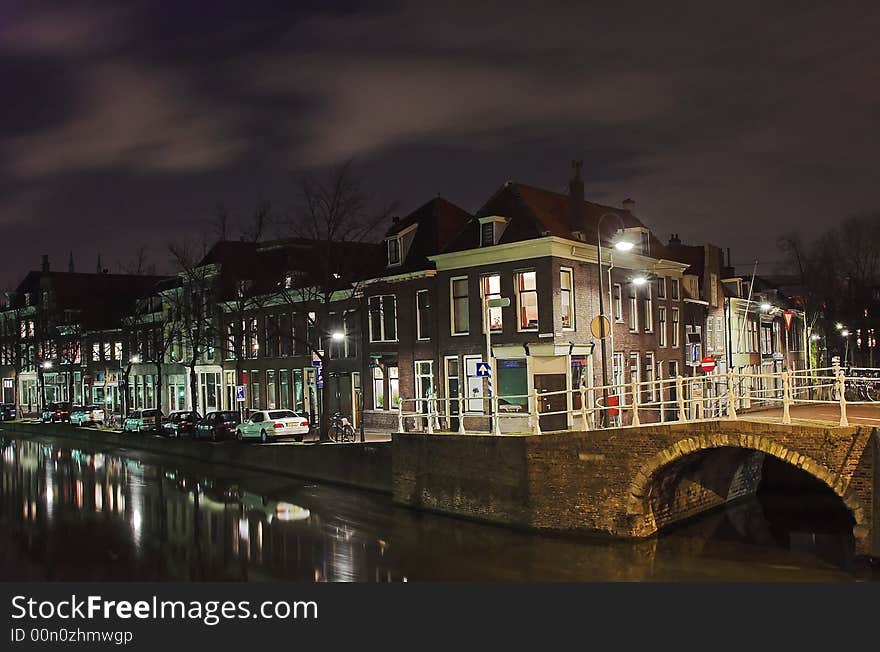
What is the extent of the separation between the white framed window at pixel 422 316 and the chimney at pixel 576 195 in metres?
7.53

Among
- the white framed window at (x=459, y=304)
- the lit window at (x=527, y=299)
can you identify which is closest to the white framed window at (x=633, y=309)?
the lit window at (x=527, y=299)

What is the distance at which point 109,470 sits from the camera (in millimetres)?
40281

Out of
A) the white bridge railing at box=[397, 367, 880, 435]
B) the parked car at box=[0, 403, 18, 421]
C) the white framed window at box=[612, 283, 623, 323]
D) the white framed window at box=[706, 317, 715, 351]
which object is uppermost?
the white framed window at box=[612, 283, 623, 323]

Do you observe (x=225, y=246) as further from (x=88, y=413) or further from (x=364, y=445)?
(x=364, y=445)

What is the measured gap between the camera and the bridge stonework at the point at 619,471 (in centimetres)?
1841

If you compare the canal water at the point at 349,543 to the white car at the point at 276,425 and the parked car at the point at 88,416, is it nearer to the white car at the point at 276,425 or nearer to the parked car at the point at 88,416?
the white car at the point at 276,425

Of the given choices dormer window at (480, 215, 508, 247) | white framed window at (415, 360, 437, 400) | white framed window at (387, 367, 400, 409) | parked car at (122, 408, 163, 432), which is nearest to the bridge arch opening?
dormer window at (480, 215, 508, 247)

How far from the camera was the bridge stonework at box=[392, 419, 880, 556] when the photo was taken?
60.4 ft

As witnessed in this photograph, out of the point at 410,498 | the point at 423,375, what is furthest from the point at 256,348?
the point at 410,498

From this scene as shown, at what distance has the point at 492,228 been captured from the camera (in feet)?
114

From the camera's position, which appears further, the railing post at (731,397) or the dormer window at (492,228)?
the dormer window at (492,228)

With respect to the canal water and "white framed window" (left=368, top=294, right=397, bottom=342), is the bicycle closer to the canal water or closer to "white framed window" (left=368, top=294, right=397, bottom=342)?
the canal water

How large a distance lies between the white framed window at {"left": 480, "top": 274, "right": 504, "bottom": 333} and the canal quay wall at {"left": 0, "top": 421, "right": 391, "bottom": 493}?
25.7 ft

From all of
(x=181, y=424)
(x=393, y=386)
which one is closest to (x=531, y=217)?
(x=393, y=386)
